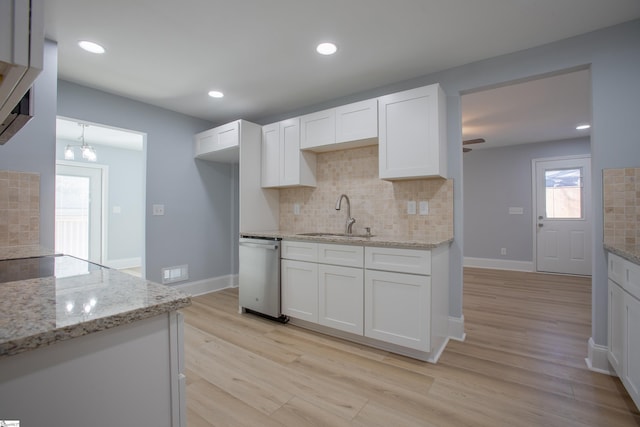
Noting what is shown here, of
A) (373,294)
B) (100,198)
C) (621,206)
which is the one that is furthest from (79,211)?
(621,206)

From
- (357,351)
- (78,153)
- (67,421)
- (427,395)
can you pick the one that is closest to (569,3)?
(427,395)

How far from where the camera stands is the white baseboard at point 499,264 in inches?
214

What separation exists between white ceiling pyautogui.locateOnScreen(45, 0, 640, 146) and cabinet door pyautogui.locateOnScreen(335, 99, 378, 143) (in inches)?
11.8

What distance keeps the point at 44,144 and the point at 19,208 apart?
50 cm

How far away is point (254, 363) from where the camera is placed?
6.97 ft

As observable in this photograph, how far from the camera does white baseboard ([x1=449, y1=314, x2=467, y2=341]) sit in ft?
8.29

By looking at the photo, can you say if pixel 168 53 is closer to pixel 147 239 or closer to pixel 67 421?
pixel 147 239

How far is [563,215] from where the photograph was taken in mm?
5191

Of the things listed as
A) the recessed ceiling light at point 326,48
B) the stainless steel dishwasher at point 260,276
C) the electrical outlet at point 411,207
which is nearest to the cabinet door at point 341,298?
the stainless steel dishwasher at point 260,276

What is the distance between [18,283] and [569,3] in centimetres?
304

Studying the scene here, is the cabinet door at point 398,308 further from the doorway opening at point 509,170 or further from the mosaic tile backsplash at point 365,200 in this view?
the doorway opening at point 509,170

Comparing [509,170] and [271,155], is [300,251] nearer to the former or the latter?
[271,155]

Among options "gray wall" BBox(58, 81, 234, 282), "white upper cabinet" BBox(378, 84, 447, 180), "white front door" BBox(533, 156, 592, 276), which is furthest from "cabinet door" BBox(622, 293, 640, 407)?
"white front door" BBox(533, 156, 592, 276)

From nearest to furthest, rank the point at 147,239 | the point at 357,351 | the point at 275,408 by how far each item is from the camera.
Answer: the point at 275,408
the point at 357,351
the point at 147,239
